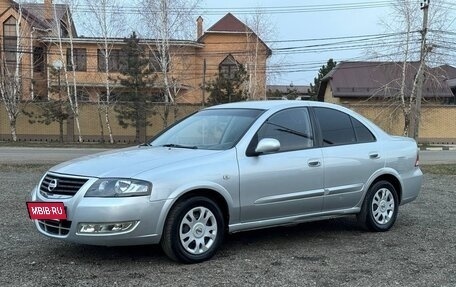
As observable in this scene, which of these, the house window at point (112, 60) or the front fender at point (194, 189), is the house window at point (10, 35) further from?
the front fender at point (194, 189)

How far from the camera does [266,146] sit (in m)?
5.60

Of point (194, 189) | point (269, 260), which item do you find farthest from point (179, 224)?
point (269, 260)

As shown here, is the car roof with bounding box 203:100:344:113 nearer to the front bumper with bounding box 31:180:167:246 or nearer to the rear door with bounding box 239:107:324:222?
the rear door with bounding box 239:107:324:222

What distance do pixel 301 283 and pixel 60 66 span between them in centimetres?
3118

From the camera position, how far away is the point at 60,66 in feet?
109

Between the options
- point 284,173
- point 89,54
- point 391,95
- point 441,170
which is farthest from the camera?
point 89,54

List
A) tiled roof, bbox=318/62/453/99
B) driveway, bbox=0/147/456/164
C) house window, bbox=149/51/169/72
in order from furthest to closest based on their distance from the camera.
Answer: tiled roof, bbox=318/62/453/99 → house window, bbox=149/51/169/72 → driveway, bbox=0/147/456/164

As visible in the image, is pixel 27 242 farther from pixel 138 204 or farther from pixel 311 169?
pixel 311 169

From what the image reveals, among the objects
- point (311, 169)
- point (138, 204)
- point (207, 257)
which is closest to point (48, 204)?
point (138, 204)

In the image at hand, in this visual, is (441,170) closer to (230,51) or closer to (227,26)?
(230,51)

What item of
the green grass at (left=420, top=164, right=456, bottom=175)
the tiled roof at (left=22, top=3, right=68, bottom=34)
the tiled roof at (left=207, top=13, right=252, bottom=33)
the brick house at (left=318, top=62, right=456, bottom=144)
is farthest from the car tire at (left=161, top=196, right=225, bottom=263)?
the tiled roof at (left=207, top=13, right=252, bottom=33)

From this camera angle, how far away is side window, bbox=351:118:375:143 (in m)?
6.78

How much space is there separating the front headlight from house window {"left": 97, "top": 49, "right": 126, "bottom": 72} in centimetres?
3125

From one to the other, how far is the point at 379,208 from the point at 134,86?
2797 centimetres
